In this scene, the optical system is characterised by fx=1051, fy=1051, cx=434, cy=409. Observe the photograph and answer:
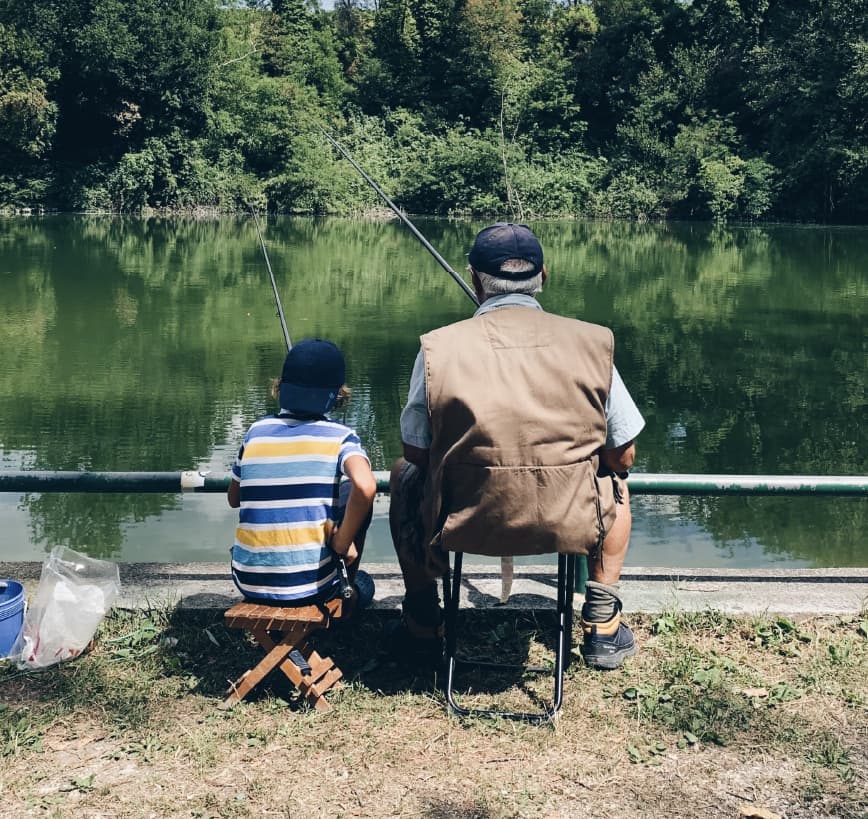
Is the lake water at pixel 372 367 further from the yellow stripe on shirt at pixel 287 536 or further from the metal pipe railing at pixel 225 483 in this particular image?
the yellow stripe on shirt at pixel 287 536

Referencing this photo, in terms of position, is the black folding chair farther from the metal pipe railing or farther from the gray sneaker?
the metal pipe railing

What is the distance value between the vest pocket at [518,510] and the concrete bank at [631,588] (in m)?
0.77

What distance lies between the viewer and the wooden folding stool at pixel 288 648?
2.64 m

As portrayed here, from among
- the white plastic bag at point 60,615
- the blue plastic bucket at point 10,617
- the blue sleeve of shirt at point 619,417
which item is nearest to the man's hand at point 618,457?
the blue sleeve of shirt at point 619,417

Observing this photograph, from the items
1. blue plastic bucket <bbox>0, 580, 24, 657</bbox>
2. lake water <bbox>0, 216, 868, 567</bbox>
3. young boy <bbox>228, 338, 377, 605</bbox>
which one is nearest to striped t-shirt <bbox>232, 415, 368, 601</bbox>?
young boy <bbox>228, 338, 377, 605</bbox>

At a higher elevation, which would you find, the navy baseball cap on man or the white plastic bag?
the navy baseball cap on man

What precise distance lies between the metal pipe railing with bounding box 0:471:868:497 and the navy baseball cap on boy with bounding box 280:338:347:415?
743 mm

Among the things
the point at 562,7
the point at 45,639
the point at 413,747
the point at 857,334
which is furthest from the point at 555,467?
the point at 562,7

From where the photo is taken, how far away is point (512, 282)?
105 inches

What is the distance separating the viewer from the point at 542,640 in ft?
10.2

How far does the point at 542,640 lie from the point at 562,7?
2046 inches

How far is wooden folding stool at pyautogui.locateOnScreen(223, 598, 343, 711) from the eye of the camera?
2.64 metres

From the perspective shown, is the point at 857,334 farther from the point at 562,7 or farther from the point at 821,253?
the point at 562,7

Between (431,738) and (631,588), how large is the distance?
1138 mm
